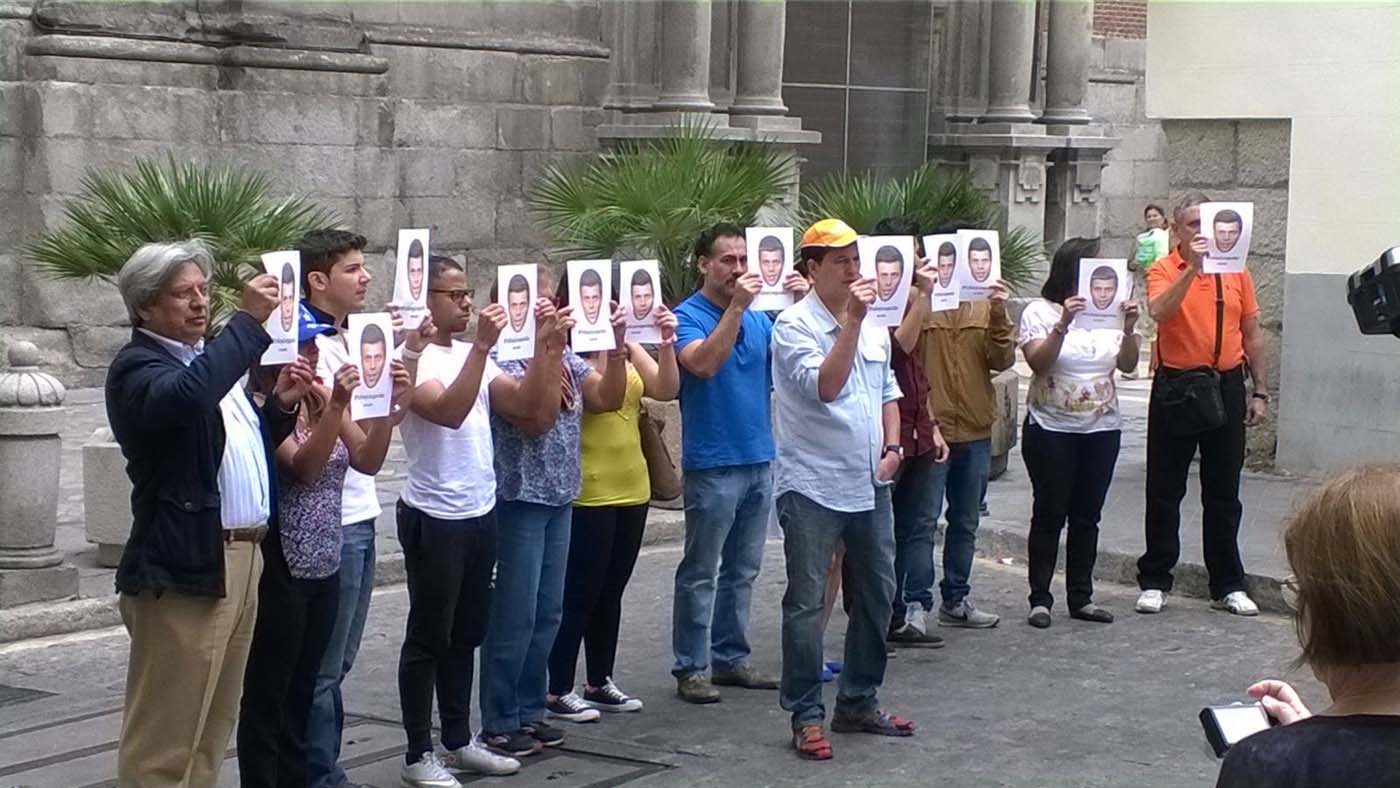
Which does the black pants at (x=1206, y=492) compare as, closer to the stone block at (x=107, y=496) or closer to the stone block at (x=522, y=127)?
the stone block at (x=107, y=496)

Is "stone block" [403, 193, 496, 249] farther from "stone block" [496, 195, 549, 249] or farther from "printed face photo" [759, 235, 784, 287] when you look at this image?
"printed face photo" [759, 235, 784, 287]

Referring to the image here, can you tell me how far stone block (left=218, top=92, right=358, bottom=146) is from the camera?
49.3 feet

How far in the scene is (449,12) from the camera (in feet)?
55.7

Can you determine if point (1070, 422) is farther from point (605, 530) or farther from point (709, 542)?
point (605, 530)

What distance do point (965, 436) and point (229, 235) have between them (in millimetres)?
3453

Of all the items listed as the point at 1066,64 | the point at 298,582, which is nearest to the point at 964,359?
the point at 298,582

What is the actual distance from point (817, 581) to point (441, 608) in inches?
54.5

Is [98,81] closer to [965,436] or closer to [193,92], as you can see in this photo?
[193,92]

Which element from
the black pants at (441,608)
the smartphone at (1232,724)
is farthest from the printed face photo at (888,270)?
the smartphone at (1232,724)

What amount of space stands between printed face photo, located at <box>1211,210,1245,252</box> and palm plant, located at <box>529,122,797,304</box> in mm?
3065

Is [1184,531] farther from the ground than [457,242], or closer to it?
closer to it

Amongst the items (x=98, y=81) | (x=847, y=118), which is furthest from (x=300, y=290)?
(x=847, y=118)

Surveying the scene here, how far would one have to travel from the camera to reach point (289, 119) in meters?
15.4

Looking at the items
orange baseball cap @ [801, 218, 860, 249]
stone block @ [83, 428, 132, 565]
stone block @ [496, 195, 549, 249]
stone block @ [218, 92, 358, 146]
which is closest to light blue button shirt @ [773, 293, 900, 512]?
orange baseball cap @ [801, 218, 860, 249]
